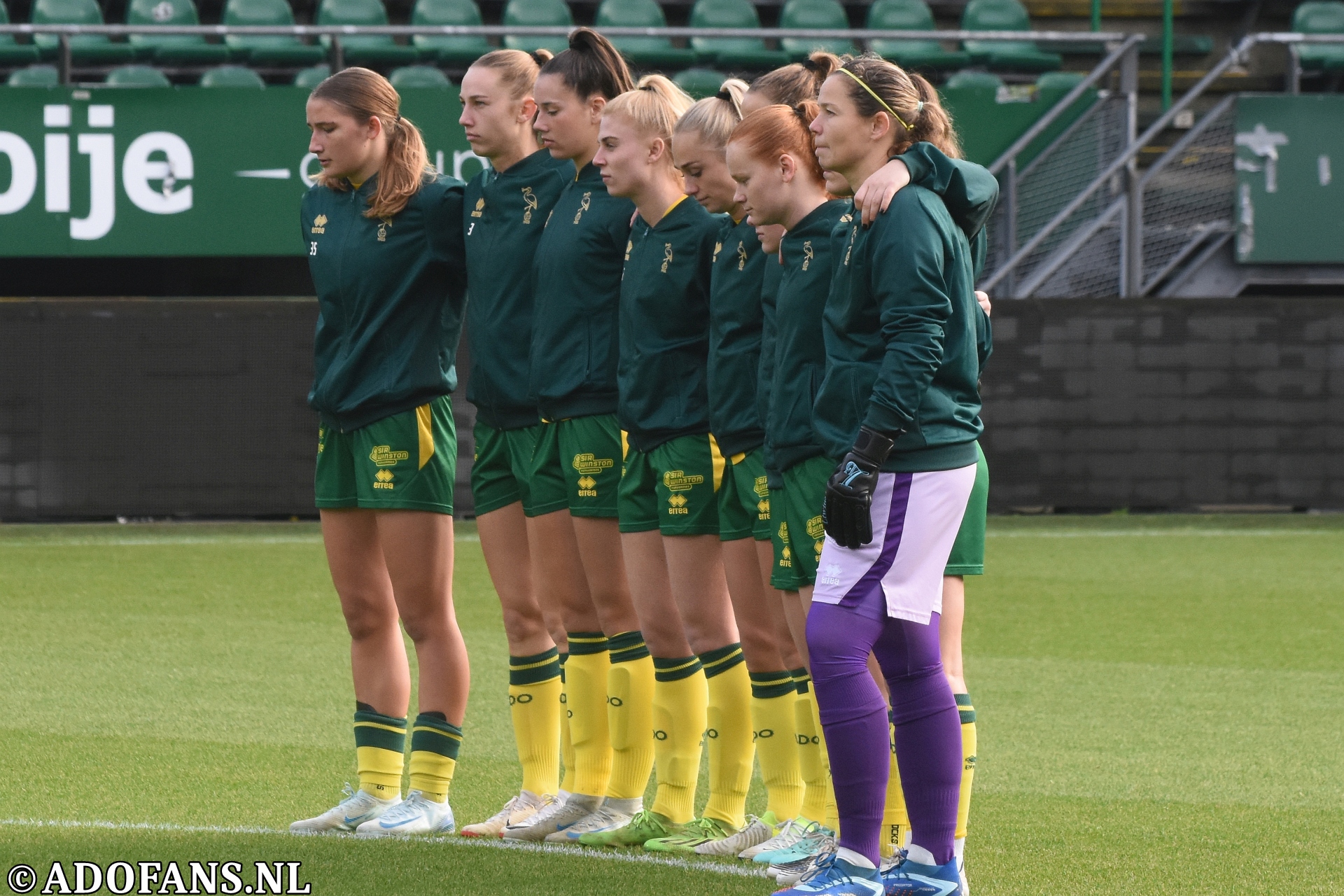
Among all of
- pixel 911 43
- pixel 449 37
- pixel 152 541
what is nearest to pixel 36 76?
pixel 449 37

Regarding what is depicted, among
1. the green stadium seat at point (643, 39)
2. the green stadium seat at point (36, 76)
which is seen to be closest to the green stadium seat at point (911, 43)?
the green stadium seat at point (643, 39)

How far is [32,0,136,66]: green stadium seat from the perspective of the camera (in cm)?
1320

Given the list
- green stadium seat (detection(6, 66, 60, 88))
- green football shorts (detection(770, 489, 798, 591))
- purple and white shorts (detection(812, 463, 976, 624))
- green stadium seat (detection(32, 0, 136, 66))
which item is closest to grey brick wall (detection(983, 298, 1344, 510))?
green stadium seat (detection(32, 0, 136, 66))

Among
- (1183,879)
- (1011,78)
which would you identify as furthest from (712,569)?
(1011,78)

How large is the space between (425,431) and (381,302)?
0.34 meters

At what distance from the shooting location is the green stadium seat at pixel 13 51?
1320 centimetres

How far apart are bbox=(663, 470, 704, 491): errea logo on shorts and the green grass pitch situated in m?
0.87

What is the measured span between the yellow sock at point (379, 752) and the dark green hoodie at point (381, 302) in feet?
2.42

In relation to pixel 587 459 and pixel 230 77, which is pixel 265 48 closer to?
pixel 230 77

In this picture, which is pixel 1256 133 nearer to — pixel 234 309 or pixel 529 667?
pixel 234 309

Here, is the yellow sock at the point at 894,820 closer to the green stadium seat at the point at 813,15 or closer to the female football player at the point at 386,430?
the female football player at the point at 386,430

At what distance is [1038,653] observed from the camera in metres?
7.48

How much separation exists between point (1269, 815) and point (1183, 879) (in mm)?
817

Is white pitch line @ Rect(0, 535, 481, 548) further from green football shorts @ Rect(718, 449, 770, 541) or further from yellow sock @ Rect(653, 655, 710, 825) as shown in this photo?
green football shorts @ Rect(718, 449, 770, 541)
